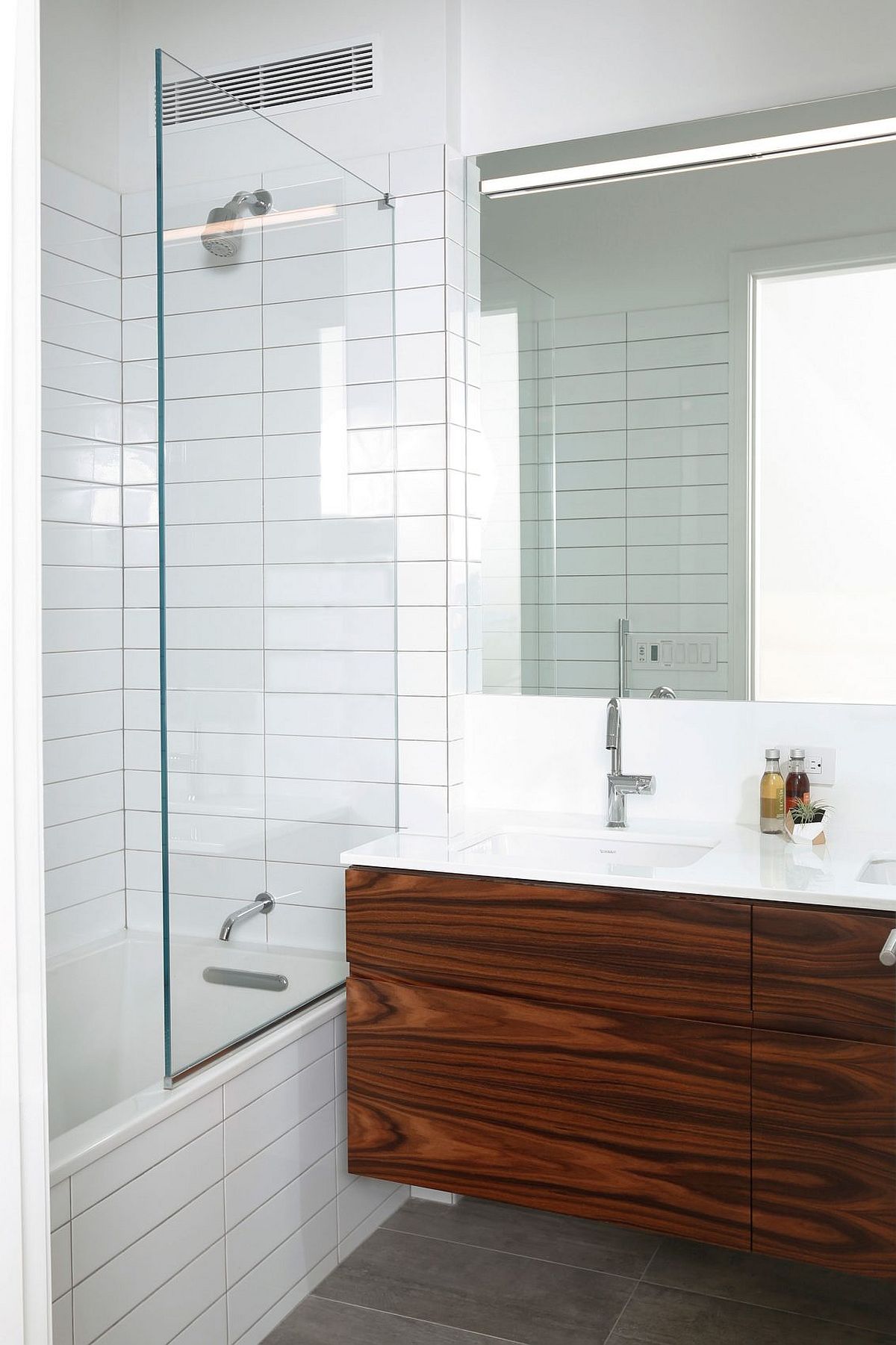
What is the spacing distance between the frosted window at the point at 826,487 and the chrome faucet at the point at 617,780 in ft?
1.00

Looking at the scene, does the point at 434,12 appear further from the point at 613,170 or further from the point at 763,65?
the point at 763,65

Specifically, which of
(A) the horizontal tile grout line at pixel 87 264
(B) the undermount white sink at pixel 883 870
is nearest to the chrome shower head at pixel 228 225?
(A) the horizontal tile grout line at pixel 87 264

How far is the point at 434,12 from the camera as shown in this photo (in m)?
2.52

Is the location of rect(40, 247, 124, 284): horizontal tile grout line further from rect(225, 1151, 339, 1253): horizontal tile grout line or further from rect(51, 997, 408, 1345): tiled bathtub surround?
rect(225, 1151, 339, 1253): horizontal tile grout line

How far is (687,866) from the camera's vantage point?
2146 millimetres

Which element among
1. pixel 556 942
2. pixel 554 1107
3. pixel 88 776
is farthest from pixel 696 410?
pixel 88 776

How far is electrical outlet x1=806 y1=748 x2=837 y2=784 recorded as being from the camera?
7.63ft

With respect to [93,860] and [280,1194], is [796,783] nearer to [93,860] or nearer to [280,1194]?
[280,1194]

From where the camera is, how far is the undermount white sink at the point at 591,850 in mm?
2225

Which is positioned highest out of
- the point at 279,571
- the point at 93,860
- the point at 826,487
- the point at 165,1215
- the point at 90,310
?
the point at 90,310

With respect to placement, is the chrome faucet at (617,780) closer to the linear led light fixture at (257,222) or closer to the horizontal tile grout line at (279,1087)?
the horizontal tile grout line at (279,1087)

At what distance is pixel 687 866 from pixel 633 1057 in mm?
379

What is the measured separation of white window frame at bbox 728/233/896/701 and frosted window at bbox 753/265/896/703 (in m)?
0.01

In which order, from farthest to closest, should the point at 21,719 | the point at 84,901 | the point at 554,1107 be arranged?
the point at 84,901 → the point at 554,1107 → the point at 21,719
